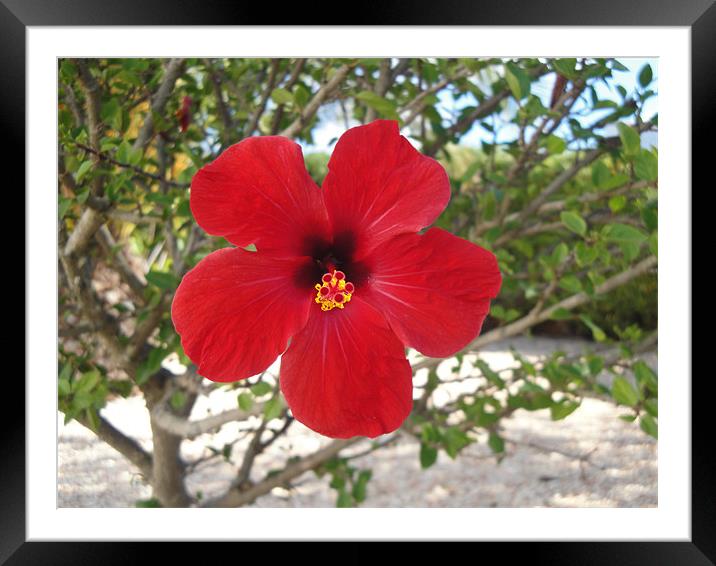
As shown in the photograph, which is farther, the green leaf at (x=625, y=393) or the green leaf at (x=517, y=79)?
the green leaf at (x=625, y=393)

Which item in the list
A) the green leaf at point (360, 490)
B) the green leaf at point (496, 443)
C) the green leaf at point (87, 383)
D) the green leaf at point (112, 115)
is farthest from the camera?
the green leaf at point (360, 490)

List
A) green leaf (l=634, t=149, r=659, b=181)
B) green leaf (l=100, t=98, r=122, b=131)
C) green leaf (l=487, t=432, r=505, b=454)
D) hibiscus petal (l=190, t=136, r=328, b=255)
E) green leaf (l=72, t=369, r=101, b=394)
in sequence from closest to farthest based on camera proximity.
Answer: hibiscus petal (l=190, t=136, r=328, b=255) < green leaf (l=634, t=149, r=659, b=181) < green leaf (l=100, t=98, r=122, b=131) < green leaf (l=72, t=369, r=101, b=394) < green leaf (l=487, t=432, r=505, b=454)

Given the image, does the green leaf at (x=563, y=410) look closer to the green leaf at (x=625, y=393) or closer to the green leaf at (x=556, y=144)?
A: the green leaf at (x=625, y=393)

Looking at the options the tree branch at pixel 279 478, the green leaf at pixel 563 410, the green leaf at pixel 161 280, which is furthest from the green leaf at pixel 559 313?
the green leaf at pixel 161 280

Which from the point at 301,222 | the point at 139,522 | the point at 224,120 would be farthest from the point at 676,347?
the point at 224,120

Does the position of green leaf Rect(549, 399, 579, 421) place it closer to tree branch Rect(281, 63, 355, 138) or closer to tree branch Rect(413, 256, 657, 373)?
tree branch Rect(413, 256, 657, 373)

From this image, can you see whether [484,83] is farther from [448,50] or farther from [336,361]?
[336,361]

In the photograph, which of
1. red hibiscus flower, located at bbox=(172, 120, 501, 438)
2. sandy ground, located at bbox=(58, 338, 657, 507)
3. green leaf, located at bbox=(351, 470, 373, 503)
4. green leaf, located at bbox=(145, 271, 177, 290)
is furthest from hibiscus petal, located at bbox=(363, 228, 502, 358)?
sandy ground, located at bbox=(58, 338, 657, 507)
